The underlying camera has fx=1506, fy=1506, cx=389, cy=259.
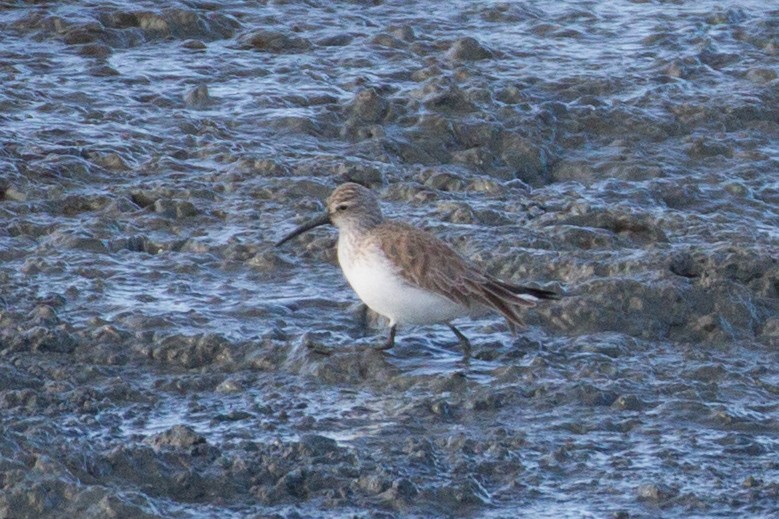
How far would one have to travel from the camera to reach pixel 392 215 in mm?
9414

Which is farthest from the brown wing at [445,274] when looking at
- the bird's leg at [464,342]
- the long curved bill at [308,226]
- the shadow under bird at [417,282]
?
the long curved bill at [308,226]

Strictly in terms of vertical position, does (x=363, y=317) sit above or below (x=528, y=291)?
below

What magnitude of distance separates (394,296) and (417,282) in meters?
0.14

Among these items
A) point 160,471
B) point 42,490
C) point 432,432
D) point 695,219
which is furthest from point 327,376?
point 695,219

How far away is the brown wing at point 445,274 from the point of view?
25.7 feet

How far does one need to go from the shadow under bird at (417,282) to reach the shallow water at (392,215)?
265 millimetres

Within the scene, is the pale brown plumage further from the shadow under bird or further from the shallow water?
the shallow water

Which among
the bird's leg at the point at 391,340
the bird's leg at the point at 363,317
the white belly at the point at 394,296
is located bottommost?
the bird's leg at the point at 363,317

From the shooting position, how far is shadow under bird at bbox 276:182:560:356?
309 inches

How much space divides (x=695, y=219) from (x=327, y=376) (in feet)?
10.1

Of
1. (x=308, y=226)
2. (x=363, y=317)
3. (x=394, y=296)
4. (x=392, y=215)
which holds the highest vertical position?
(x=308, y=226)

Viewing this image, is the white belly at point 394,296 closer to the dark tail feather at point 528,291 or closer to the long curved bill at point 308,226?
the dark tail feather at point 528,291

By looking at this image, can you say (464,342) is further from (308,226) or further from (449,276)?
(308,226)

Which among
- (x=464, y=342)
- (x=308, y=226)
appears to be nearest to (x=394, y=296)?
(x=464, y=342)
